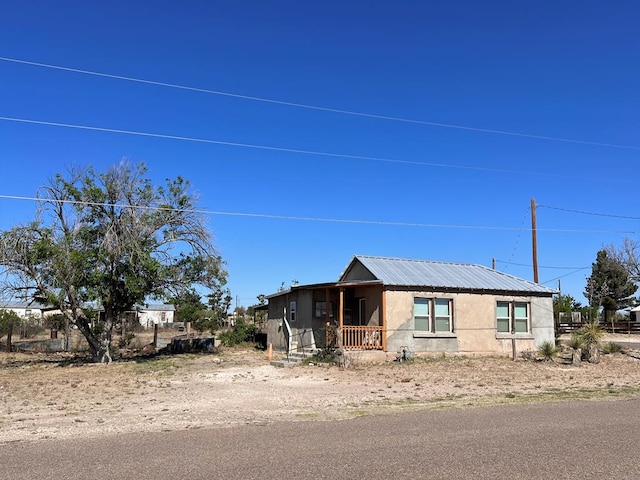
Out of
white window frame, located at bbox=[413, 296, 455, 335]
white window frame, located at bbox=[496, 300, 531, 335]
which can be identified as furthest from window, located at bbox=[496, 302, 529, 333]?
white window frame, located at bbox=[413, 296, 455, 335]

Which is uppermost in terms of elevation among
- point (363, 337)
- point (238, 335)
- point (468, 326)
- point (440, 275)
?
point (440, 275)

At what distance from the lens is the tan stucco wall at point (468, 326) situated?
20625 millimetres

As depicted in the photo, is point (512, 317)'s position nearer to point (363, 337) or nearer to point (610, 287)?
point (363, 337)

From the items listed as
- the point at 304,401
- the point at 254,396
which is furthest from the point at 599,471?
the point at 254,396

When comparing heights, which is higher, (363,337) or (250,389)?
(363,337)

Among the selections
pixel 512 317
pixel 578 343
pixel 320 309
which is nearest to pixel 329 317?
pixel 320 309

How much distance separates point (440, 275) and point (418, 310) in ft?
8.37

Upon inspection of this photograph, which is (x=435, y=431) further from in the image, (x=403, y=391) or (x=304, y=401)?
(x=403, y=391)

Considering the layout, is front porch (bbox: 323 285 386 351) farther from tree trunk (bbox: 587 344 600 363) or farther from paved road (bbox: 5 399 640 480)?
paved road (bbox: 5 399 640 480)

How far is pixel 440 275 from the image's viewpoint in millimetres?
23109

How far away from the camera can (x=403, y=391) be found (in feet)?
43.0

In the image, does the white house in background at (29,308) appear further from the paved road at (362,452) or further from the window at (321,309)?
the paved road at (362,452)

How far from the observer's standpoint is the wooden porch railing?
19.8 meters

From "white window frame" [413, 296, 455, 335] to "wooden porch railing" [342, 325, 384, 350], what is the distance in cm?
167
